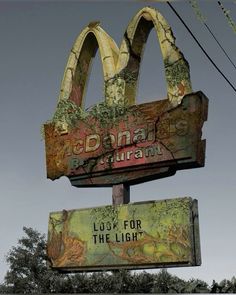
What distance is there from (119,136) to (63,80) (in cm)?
271

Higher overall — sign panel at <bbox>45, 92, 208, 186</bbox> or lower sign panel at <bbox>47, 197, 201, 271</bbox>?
sign panel at <bbox>45, 92, 208, 186</bbox>

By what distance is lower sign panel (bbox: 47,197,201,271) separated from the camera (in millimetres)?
10914

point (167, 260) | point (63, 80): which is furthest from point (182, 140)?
point (63, 80)

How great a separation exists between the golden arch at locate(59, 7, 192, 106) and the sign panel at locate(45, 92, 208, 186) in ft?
1.39

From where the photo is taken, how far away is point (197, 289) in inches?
712

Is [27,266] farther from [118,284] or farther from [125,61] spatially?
[125,61]

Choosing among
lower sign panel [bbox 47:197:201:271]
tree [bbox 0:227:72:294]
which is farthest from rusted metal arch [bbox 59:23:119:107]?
tree [bbox 0:227:72:294]

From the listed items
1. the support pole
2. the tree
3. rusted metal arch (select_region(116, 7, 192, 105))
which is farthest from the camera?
the tree

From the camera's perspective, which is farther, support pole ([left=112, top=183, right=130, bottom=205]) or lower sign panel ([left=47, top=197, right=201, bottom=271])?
support pole ([left=112, top=183, right=130, bottom=205])

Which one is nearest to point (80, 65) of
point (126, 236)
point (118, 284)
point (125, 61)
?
point (125, 61)

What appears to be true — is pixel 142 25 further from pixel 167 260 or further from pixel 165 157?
pixel 167 260

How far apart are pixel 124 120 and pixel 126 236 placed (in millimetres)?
2681

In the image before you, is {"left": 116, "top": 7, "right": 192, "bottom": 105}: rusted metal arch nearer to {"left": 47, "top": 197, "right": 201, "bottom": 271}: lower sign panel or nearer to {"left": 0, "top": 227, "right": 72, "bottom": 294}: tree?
{"left": 47, "top": 197, "right": 201, "bottom": 271}: lower sign panel

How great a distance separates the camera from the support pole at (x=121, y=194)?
12.1 metres
